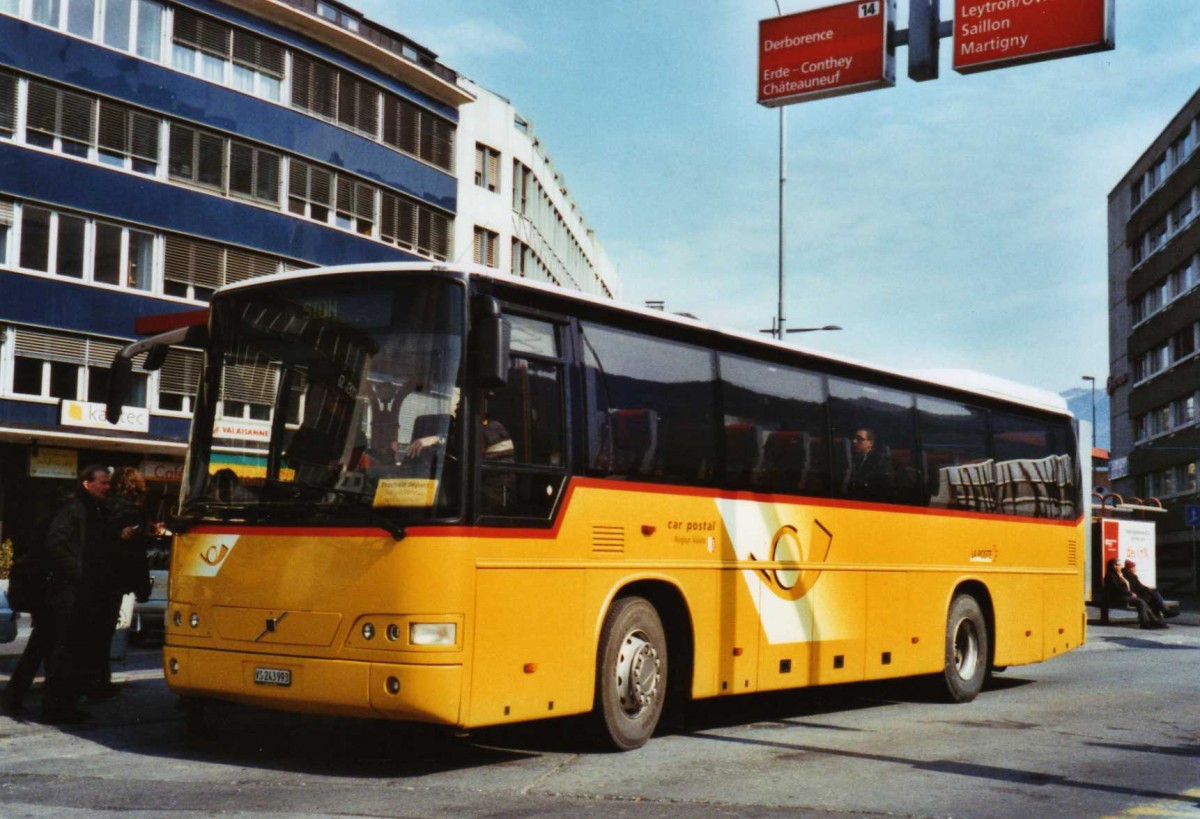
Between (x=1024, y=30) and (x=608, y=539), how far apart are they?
697 cm

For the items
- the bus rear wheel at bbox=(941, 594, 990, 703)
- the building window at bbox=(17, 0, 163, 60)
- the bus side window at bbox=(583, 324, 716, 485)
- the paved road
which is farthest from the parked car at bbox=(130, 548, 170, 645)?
the building window at bbox=(17, 0, 163, 60)

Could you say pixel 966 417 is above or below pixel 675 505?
above

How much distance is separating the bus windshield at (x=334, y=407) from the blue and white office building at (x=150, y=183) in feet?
78.8

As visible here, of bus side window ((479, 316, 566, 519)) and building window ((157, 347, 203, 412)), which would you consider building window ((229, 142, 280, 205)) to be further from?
bus side window ((479, 316, 566, 519))

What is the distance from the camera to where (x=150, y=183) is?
36312 mm

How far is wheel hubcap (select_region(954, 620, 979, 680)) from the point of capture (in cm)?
1518

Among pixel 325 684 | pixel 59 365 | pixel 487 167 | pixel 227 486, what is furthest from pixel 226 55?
pixel 325 684

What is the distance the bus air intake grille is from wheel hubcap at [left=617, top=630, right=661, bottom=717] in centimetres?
61

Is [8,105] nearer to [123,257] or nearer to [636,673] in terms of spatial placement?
[123,257]

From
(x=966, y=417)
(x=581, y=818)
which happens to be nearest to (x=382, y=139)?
(x=966, y=417)

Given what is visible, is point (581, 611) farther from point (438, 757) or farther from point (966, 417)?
point (966, 417)

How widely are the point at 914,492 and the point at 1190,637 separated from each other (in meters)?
15.4

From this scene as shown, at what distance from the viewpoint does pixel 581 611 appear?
993cm

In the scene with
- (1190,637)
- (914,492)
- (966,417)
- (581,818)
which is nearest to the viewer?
(581,818)
